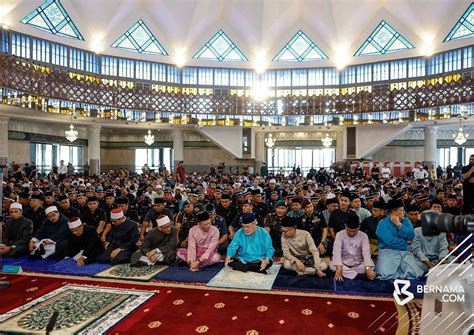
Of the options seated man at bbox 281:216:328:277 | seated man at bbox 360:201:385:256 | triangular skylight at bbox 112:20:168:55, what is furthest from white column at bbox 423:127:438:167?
seated man at bbox 281:216:328:277

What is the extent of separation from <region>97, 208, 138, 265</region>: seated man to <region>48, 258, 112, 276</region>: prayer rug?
7.7 inches

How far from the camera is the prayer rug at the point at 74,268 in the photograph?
4.69 meters

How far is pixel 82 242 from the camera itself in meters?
5.36

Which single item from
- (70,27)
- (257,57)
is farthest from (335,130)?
(70,27)

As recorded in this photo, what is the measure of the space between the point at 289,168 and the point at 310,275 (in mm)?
19701

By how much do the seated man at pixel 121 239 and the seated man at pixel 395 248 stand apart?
340 cm

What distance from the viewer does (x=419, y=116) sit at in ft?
60.3

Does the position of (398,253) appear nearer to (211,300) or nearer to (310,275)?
(310,275)

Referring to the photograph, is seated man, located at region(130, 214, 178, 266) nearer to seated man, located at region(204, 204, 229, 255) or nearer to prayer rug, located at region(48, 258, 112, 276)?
prayer rug, located at region(48, 258, 112, 276)

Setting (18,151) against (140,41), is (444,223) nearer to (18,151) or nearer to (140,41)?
(18,151)

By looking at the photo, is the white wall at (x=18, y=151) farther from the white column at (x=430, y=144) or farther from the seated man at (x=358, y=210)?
the white column at (x=430, y=144)

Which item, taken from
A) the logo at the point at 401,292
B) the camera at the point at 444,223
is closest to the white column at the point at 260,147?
the logo at the point at 401,292

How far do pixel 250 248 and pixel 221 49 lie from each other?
19627 mm

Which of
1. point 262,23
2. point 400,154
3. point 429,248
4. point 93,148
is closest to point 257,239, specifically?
point 429,248
